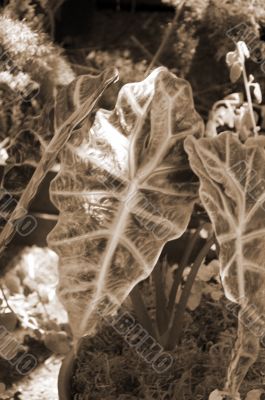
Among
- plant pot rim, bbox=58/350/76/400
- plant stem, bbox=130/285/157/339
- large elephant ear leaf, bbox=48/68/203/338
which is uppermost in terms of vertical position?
large elephant ear leaf, bbox=48/68/203/338

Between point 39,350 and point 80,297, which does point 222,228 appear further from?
point 39,350

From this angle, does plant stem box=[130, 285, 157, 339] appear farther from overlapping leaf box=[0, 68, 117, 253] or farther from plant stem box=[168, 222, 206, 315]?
overlapping leaf box=[0, 68, 117, 253]

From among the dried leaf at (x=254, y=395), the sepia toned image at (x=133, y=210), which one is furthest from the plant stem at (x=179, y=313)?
the dried leaf at (x=254, y=395)

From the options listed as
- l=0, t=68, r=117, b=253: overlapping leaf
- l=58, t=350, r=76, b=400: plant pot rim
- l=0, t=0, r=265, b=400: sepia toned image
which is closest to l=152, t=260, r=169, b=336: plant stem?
l=0, t=0, r=265, b=400: sepia toned image

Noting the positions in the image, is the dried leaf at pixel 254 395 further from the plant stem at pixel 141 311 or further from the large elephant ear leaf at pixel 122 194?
the large elephant ear leaf at pixel 122 194

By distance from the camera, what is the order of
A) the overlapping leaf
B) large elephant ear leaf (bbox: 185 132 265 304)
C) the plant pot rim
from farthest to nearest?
the plant pot rim → the overlapping leaf → large elephant ear leaf (bbox: 185 132 265 304)

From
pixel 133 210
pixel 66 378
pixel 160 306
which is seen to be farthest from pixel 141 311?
pixel 133 210

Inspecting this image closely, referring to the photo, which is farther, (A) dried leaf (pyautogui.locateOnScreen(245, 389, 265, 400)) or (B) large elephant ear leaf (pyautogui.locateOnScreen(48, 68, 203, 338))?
(A) dried leaf (pyautogui.locateOnScreen(245, 389, 265, 400))

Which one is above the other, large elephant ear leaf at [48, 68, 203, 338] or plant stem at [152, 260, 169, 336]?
large elephant ear leaf at [48, 68, 203, 338]
